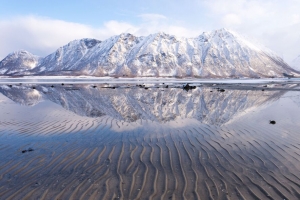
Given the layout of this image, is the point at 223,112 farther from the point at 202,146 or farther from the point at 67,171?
the point at 67,171

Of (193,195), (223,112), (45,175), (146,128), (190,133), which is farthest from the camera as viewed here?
(223,112)

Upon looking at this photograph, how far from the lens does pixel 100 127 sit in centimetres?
1368

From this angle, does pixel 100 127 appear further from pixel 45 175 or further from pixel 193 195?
pixel 193 195

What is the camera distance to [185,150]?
31.3 ft

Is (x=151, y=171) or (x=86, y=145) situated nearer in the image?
(x=151, y=171)

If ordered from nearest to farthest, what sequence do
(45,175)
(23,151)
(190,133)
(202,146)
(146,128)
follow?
(45,175)
(23,151)
(202,146)
(190,133)
(146,128)

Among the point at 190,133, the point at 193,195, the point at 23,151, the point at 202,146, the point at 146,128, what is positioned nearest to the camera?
the point at 193,195

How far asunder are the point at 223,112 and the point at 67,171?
13.9m

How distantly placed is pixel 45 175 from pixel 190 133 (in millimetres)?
7473

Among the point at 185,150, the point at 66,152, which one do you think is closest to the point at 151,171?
the point at 185,150

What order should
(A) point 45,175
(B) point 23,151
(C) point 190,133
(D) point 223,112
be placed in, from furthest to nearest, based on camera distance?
(D) point 223,112 < (C) point 190,133 < (B) point 23,151 < (A) point 45,175

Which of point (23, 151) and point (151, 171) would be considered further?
point (23, 151)

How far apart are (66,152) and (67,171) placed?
1975 millimetres

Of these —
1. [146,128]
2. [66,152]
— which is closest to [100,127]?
[146,128]
